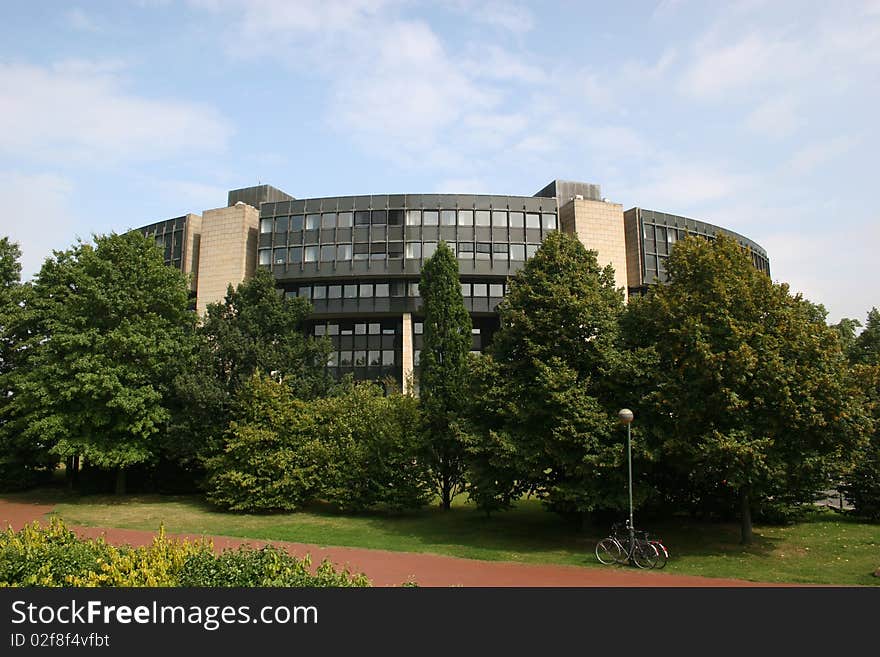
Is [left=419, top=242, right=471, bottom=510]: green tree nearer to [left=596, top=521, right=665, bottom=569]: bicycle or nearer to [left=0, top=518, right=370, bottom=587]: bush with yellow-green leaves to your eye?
[left=596, top=521, right=665, bottom=569]: bicycle

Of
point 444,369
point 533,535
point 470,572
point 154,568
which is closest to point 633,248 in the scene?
point 444,369

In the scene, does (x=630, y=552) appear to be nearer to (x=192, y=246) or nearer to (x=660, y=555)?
(x=660, y=555)

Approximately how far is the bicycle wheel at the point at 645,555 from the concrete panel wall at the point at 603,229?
105 feet

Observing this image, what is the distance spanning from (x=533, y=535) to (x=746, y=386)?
8647 mm

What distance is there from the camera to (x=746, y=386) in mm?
17344

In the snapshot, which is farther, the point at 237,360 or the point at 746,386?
the point at 237,360

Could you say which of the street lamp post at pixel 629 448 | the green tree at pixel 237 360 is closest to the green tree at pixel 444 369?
the street lamp post at pixel 629 448

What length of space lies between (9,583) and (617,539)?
45.0 ft

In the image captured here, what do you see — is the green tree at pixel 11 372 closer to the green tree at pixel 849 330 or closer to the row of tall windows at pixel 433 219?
the row of tall windows at pixel 433 219
